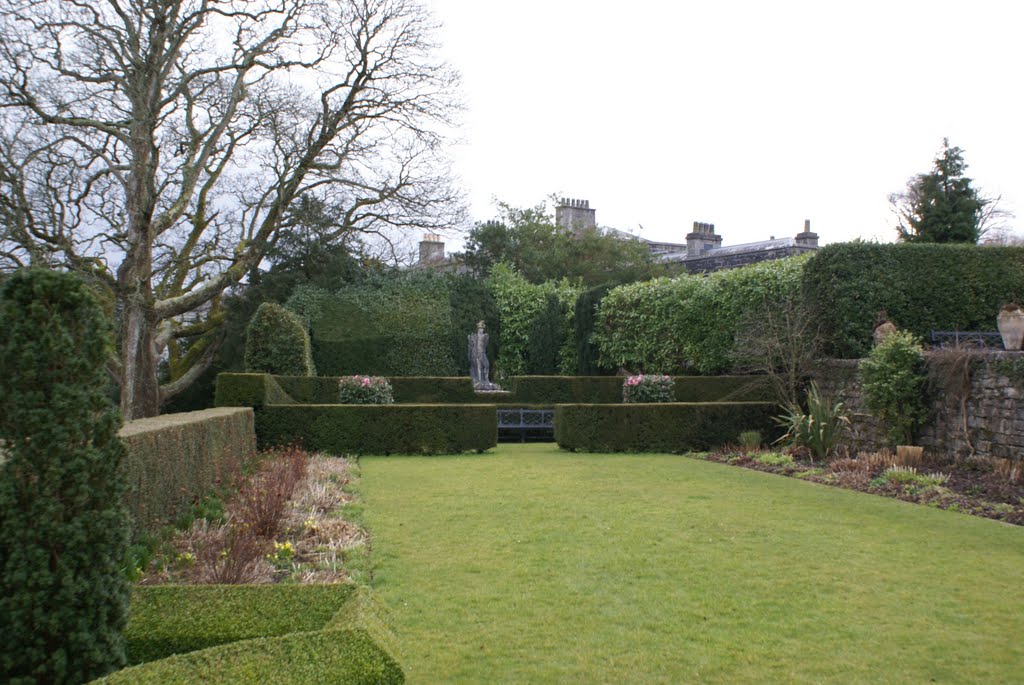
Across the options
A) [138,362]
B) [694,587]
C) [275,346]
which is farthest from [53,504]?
[138,362]

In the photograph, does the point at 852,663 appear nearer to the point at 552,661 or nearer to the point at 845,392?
the point at 552,661

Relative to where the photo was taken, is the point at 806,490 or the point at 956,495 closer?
the point at 956,495

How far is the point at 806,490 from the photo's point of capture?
378 inches

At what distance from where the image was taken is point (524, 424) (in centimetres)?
1775

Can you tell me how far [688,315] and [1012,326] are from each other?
757cm

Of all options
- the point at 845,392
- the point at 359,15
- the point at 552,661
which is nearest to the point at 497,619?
the point at 552,661

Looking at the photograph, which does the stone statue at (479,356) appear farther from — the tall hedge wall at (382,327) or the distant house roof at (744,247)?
the distant house roof at (744,247)

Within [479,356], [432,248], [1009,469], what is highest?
[432,248]

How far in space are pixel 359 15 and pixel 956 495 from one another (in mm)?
17256

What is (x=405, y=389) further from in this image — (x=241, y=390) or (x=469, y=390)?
(x=241, y=390)

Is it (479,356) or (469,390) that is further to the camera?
(479,356)

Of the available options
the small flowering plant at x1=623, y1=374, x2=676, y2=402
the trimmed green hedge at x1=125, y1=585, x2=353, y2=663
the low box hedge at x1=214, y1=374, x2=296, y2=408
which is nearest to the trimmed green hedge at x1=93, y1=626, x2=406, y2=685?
the trimmed green hedge at x1=125, y1=585, x2=353, y2=663

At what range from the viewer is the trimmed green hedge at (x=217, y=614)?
2971mm

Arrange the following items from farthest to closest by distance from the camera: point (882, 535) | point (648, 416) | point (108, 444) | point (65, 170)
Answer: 1. point (65, 170)
2. point (648, 416)
3. point (882, 535)
4. point (108, 444)
